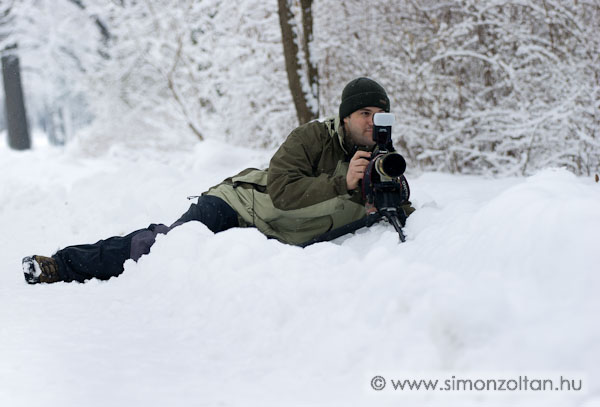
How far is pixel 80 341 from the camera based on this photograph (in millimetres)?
1876

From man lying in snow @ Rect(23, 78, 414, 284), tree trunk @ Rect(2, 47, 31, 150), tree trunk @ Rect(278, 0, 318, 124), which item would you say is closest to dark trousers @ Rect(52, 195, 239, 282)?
man lying in snow @ Rect(23, 78, 414, 284)

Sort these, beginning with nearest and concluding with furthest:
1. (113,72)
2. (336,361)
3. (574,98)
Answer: (336,361) < (574,98) < (113,72)

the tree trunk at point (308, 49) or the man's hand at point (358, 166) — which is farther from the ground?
the tree trunk at point (308, 49)

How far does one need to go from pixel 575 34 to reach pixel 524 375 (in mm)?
5199

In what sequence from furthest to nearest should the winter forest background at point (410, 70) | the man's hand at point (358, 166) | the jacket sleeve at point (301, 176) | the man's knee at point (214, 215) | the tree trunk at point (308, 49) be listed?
the tree trunk at point (308, 49), the winter forest background at point (410, 70), the man's knee at point (214, 215), the jacket sleeve at point (301, 176), the man's hand at point (358, 166)

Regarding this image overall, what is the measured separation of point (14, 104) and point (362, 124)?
49.8ft

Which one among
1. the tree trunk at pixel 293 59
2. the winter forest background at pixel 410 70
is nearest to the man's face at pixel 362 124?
the winter forest background at pixel 410 70

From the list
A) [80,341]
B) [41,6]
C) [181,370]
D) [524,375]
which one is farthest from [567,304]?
[41,6]

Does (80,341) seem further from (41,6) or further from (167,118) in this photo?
(41,6)

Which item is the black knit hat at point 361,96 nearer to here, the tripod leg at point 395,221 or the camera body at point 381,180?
the camera body at point 381,180

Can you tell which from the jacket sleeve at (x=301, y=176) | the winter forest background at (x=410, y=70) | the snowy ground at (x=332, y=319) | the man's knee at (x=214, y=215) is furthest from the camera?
the winter forest background at (x=410, y=70)

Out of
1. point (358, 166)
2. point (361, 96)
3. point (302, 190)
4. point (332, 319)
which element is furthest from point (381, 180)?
point (332, 319)

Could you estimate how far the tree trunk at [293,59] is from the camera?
5.89 meters

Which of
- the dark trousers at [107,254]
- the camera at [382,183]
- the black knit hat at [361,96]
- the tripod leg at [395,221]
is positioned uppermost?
the black knit hat at [361,96]
